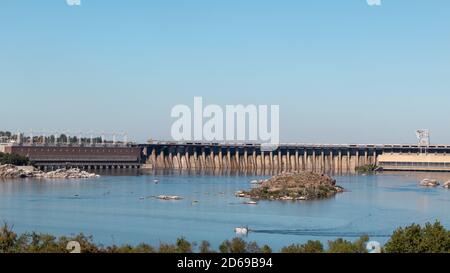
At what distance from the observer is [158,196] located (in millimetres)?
22828

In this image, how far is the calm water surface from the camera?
1502 centimetres

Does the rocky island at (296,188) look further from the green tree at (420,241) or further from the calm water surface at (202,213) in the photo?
the green tree at (420,241)

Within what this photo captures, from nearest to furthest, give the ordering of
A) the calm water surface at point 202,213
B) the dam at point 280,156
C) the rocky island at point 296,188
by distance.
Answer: the calm water surface at point 202,213 < the rocky island at point 296,188 < the dam at point 280,156

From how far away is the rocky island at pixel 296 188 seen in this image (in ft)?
78.7

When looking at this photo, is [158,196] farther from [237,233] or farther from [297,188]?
[237,233]

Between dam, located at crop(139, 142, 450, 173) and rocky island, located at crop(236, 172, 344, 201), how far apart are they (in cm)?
1813

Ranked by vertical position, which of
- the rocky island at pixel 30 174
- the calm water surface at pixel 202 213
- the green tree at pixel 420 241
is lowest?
the calm water surface at pixel 202 213

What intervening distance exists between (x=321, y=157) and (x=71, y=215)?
1204 inches

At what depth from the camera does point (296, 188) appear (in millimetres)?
25062

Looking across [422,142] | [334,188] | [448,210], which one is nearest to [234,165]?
[422,142]

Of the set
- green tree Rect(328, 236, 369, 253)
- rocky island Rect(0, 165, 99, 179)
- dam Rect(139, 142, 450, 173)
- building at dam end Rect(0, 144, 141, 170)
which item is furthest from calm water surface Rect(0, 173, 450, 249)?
dam Rect(139, 142, 450, 173)

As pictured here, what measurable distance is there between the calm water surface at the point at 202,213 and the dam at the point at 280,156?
A: 16944 mm

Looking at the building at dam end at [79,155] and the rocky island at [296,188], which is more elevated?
the building at dam end at [79,155]

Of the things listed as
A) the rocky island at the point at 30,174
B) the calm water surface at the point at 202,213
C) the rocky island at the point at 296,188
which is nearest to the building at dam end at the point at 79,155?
the rocky island at the point at 30,174
